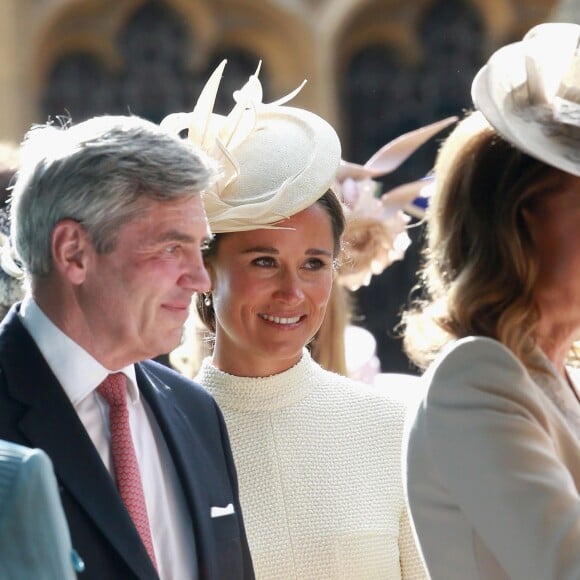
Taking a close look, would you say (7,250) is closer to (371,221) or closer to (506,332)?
(506,332)

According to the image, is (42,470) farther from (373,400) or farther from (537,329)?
(373,400)

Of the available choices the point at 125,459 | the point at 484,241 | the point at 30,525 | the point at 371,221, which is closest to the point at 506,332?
the point at 484,241

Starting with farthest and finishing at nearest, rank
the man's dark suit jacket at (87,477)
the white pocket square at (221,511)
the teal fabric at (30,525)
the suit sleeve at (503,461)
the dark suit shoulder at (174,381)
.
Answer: the dark suit shoulder at (174,381) → the white pocket square at (221,511) → the man's dark suit jacket at (87,477) → the suit sleeve at (503,461) → the teal fabric at (30,525)

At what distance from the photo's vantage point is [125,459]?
2924 millimetres

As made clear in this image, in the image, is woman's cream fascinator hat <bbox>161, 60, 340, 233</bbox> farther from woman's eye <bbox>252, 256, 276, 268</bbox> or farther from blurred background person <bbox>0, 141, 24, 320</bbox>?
blurred background person <bbox>0, 141, 24, 320</bbox>

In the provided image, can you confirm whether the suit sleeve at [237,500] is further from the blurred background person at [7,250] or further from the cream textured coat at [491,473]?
the cream textured coat at [491,473]

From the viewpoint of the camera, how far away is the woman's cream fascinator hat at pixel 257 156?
3.73 meters

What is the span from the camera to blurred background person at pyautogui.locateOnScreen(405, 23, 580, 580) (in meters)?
2.43

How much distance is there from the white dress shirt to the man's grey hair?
116 mm

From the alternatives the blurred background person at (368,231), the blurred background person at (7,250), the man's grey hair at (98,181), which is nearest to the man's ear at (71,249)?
the man's grey hair at (98,181)

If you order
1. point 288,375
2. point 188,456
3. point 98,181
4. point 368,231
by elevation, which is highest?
point 98,181

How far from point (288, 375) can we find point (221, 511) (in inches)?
32.3

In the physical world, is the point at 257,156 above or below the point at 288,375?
above

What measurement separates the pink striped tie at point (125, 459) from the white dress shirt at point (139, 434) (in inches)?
0.6
